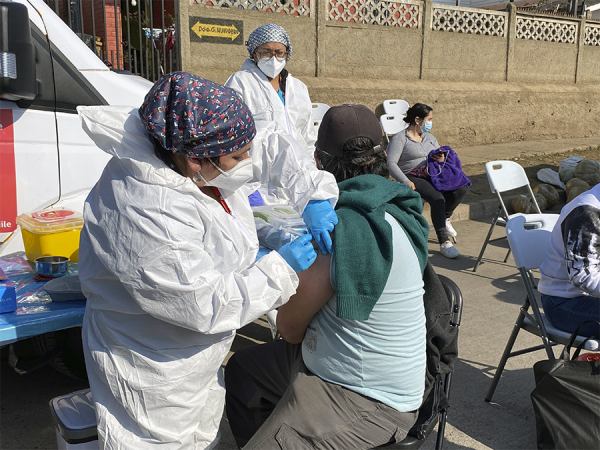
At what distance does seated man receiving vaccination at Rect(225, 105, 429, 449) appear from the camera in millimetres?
1747

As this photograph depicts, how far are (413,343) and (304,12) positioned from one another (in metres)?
7.55

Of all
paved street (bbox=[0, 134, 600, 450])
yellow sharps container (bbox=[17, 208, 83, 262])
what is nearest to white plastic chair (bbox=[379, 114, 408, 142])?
paved street (bbox=[0, 134, 600, 450])

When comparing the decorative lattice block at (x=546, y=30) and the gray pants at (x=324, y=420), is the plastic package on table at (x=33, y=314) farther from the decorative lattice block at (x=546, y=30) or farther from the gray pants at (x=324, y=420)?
the decorative lattice block at (x=546, y=30)

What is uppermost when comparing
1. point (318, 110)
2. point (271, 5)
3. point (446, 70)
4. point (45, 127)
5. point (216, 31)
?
point (271, 5)

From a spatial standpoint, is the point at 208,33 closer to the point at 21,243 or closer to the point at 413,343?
the point at 21,243

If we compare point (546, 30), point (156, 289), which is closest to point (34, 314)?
point (156, 289)

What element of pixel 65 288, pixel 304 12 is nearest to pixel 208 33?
A: pixel 304 12

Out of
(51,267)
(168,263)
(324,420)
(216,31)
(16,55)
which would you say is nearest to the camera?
(168,263)

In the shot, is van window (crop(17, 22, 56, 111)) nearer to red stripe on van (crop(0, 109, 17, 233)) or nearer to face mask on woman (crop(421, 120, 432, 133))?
red stripe on van (crop(0, 109, 17, 233))

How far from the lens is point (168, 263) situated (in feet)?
5.06

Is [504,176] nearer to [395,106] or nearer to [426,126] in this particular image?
[426,126]

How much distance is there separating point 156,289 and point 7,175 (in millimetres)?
1778

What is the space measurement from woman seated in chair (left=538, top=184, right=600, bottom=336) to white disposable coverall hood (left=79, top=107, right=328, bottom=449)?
5.60ft

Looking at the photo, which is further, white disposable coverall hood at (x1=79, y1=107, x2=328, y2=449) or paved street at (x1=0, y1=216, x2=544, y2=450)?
paved street at (x1=0, y1=216, x2=544, y2=450)
